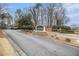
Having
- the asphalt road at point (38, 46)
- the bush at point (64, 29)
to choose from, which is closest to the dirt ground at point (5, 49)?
the asphalt road at point (38, 46)

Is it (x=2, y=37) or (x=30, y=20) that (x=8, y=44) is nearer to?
(x=2, y=37)

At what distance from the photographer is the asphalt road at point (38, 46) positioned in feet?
5.83

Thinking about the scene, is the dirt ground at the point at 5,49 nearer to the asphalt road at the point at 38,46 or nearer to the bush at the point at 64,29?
the asphalt road at the point at 38,46

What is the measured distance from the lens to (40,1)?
5.93 ft

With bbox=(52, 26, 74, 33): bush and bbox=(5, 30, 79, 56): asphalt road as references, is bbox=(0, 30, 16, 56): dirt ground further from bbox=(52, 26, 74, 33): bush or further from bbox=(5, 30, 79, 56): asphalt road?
bbox=(52, 26, 74, 33): bush

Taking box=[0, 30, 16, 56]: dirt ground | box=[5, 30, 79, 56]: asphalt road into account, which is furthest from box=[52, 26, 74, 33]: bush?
box=[0, 30, 16, 56]: dirt ground

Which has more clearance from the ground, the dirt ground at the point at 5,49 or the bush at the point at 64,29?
the bush at the point at 64,29

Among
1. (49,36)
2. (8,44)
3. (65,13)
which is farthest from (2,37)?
(65,13)

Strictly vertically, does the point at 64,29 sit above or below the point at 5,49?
above

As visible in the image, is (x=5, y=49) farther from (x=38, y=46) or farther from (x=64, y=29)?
(x=64, y=29)

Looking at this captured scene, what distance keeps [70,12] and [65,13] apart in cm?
4

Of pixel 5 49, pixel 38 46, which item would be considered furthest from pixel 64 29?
pixel 5 49

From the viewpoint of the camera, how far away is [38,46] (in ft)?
5.92

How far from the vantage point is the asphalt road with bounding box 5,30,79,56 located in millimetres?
1778
